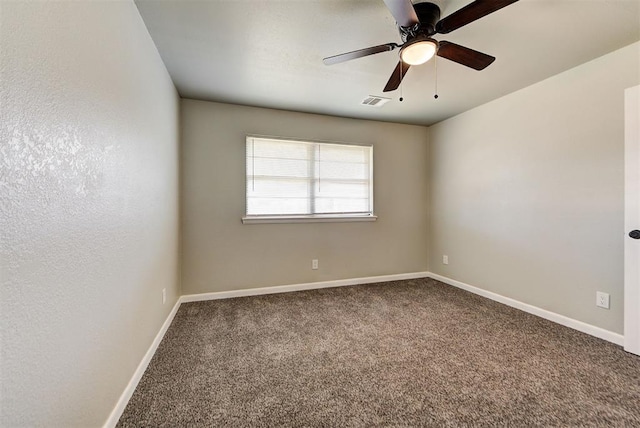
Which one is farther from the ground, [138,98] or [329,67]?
[329,67]

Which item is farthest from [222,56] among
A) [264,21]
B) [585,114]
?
[585,114]

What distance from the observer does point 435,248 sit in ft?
13.5

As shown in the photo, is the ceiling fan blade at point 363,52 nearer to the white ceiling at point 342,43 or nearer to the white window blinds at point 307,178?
the white ceiling at point 342,43

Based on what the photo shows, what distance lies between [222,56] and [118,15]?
2.91 feet

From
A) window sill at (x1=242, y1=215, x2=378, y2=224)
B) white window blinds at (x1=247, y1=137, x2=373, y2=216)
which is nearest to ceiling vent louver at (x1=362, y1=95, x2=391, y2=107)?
white window blinds at (x1=247, y1=137, x2=373, y2=216)

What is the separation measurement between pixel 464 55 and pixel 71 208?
227 centimetres

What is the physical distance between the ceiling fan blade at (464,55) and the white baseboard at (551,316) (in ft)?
7.71

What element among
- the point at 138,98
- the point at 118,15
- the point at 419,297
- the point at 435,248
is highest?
the point at 118,15

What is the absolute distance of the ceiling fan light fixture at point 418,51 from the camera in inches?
63.2

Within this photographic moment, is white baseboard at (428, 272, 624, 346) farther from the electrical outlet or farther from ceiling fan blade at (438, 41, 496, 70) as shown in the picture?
ceiling fan blade at (438, 41, 496, 70)

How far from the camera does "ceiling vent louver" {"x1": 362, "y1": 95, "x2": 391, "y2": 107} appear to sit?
3131 millimetres

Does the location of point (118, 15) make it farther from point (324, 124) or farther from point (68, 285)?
point (324, 124)

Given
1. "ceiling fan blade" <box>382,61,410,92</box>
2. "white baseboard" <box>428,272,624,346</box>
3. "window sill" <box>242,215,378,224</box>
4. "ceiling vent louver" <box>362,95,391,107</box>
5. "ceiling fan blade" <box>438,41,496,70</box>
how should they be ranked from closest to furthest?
"ceiling fan blade" <box>438,41,496,70</box> → "ceiling fan blade" <box>382,61,410,92</box> → "white baseboard" <box>428,272,624,346</box> → "ceiling vent louver" <box>362,95,391,107</box> → "window sill" <box>242,215,378,224</box>

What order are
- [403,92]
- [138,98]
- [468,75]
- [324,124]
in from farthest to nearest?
[324,124]
[403,92]
[468,75]
[138,98]
